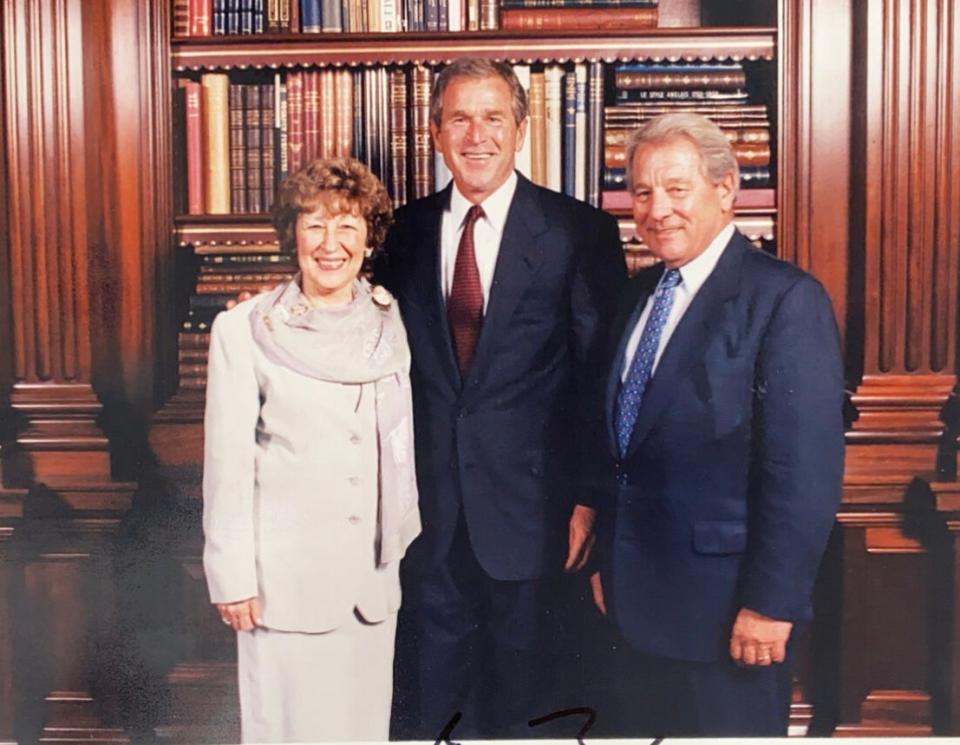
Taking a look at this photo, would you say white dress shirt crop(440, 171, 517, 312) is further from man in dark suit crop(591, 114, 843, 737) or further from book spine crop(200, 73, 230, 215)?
book spine crop(200, 73, 230, 215)

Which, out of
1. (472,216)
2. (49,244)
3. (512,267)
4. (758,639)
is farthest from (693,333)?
(49,244)

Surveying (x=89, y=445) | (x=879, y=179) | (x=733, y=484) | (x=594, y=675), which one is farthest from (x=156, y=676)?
(x=879, y=179)

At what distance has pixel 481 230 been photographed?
1.57m

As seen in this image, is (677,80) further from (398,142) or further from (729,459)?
(729,459)

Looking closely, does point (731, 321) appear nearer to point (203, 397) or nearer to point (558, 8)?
point (558, 8)

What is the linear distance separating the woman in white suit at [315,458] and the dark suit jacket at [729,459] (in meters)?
0.40

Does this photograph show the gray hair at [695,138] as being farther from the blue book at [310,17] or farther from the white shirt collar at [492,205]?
the blue book at [310,17]

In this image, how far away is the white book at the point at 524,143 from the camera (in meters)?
1.57

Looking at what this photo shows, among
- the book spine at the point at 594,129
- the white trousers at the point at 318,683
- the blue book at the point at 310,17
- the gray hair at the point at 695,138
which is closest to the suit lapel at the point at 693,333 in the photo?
the gray hair at the point at 695,138

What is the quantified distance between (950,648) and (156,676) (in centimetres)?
146

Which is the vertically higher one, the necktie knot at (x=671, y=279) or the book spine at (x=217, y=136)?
the book spine at (x=217, y=136)

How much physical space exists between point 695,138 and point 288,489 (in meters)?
0.92
